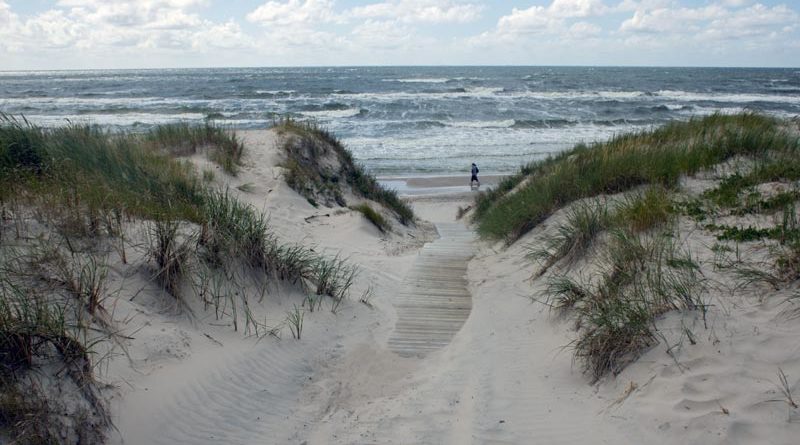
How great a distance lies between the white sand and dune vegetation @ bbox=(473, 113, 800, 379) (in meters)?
0.25

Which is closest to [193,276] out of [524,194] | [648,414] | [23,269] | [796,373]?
[23,269]

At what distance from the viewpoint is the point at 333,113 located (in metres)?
42.3

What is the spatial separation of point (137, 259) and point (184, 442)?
2.15 metres

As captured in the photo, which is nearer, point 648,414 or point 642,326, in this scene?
point 648,414

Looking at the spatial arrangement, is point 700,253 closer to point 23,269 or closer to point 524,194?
point 524,194

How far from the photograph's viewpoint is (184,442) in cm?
419

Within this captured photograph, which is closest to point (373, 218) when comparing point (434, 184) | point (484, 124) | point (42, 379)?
point (42, 379)

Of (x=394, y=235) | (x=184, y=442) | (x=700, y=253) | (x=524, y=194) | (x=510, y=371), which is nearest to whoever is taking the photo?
(x=184, y=442)

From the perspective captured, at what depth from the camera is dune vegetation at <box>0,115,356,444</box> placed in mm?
3678

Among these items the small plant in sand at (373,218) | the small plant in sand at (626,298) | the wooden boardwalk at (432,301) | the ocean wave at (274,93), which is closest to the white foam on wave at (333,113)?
the ocean wave at (274,93)

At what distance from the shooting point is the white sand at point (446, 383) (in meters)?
3.93

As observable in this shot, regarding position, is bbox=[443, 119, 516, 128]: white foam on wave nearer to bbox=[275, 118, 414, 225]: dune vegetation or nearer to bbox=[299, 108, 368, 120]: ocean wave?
bbox=[299, 108, 368, 120]: ocean wave

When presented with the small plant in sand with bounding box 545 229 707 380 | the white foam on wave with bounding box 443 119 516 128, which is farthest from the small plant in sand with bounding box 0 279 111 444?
the white foam on wave with bounding box 443 119 516 128

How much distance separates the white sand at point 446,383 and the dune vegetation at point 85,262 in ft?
0.78
